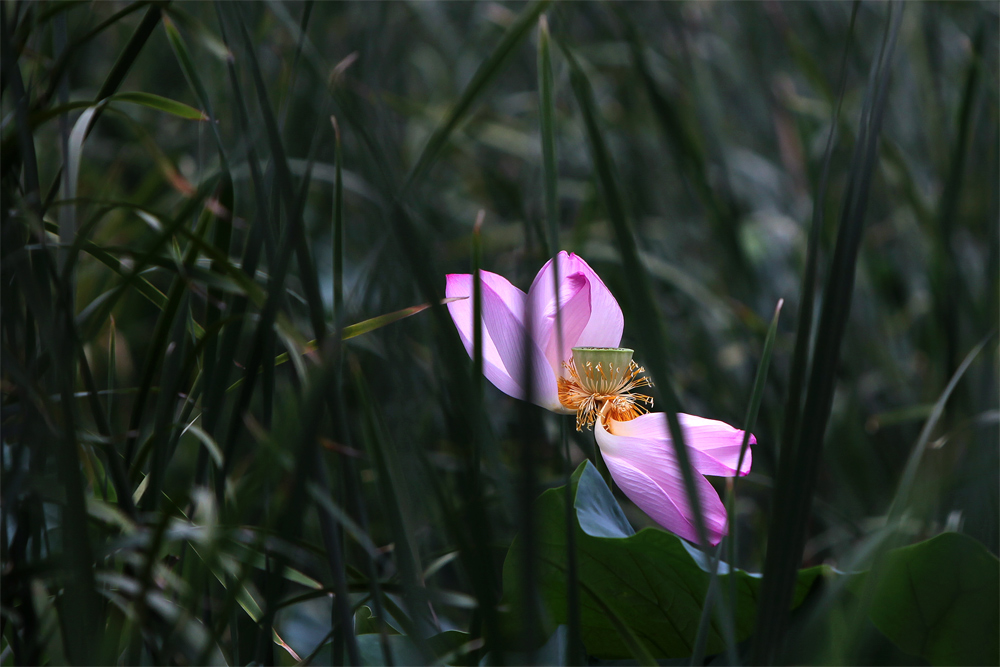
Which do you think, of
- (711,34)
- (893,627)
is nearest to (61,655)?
(893,627)

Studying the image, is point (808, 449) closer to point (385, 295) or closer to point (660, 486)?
point (660, 486)

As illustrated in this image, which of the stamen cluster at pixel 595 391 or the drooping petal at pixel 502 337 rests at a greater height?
the drooping petal at pixel 502 337

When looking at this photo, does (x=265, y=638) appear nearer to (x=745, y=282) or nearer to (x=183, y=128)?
(x=745, y=282)

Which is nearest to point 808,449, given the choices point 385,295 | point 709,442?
point 709,442

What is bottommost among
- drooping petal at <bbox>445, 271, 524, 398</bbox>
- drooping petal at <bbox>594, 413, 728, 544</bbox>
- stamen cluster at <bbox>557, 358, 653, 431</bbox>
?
drooping petal at <bbox>594, 413, 728, 544</bbox>

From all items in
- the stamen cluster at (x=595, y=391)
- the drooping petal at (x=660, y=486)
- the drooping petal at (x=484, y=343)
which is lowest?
the drooping petal at (x=660, y=486)
